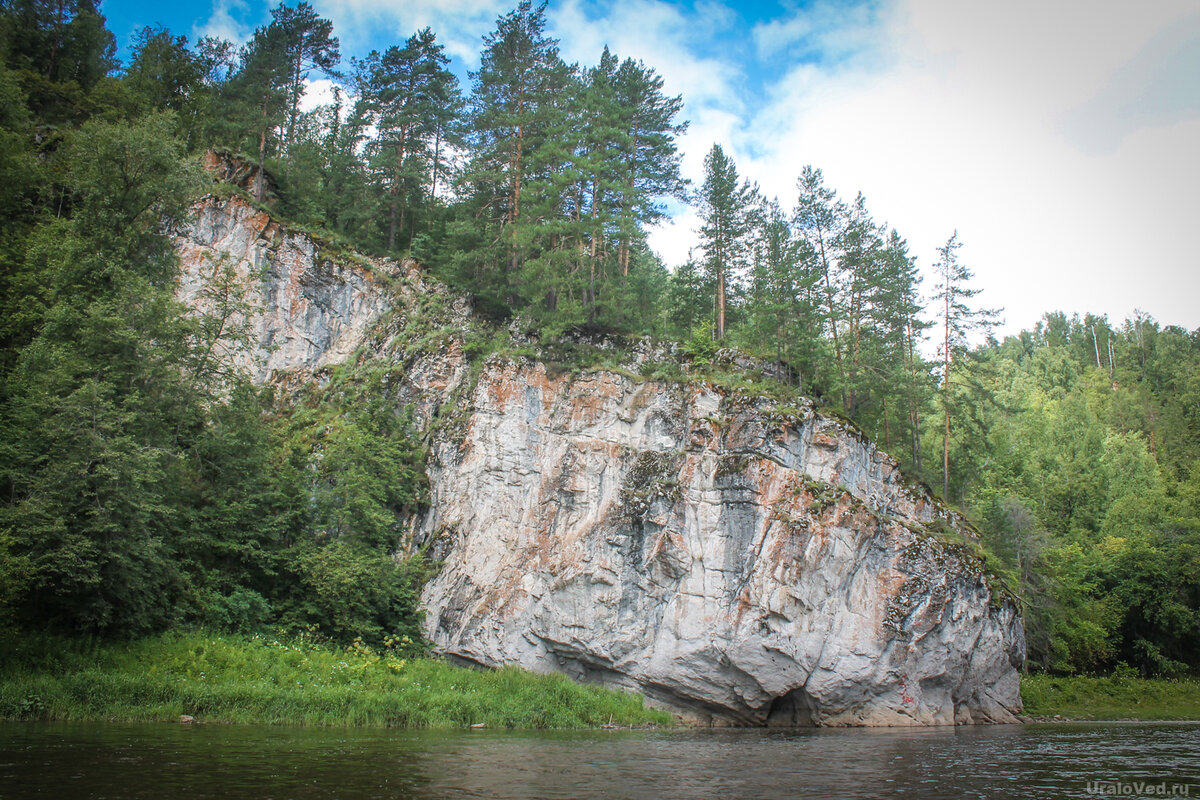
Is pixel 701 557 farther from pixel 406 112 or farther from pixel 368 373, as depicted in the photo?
pixel 406 112

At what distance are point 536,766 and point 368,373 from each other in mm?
23265

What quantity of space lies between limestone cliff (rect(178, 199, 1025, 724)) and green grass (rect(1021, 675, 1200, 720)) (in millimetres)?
3959

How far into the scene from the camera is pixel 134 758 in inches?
386

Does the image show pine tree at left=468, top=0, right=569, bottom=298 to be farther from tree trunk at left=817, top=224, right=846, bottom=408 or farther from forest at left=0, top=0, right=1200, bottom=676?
tree trunk at left=817, top=224, right=846, bottom=408

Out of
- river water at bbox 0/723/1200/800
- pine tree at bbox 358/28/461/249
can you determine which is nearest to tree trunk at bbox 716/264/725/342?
pine tree at bbox 358/28/461/249

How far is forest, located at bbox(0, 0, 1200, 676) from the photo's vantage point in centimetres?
1836

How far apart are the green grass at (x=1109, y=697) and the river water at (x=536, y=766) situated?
12.7m

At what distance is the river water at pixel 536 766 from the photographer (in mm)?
8594

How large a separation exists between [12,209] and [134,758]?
27595mm

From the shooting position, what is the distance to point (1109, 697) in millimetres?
31781

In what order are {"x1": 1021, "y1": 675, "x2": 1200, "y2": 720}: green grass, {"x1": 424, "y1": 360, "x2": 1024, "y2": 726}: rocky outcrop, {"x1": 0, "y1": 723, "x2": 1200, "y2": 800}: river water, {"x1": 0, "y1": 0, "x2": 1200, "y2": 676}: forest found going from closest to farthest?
{"x1": 0, "y1": 723, "x2": 1200, "y2": 800}: river water, {"x1": 0, "y1": 0, "x2": 1200, "y2": 676}: forest, {"x1": 424, "y1": 360, "x2": 1024, "y2": 726}: rocky outcrop, {"x1": 1021, "y1": 675, "x2": 1200, "y2": 720}: green grass

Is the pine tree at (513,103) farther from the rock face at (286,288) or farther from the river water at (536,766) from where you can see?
the river water at (536,766)

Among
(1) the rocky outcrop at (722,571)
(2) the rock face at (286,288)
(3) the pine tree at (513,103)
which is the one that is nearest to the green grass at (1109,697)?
(1) the rocky outcrop at (722,571)

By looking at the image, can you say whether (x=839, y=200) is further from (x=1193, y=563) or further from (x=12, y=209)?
(x=12, y=209)
